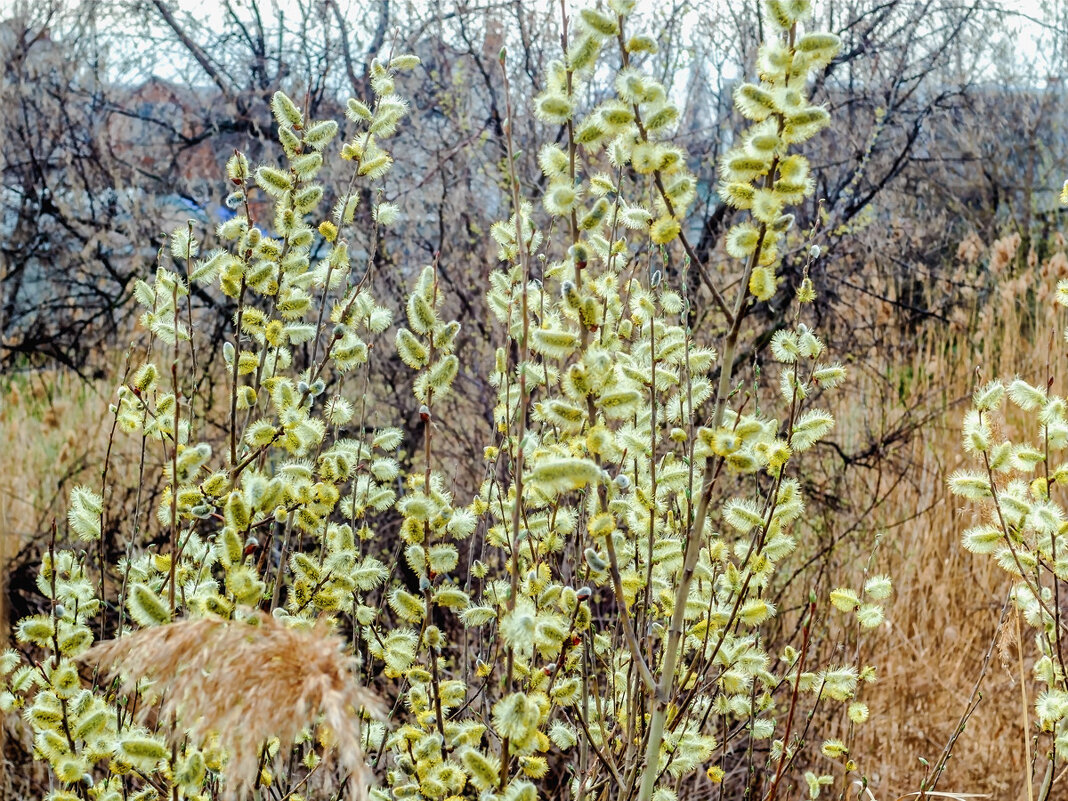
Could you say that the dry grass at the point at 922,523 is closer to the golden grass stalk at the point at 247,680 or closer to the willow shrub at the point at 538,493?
the willow shrub at the point at 538,493

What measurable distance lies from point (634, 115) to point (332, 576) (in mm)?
1000

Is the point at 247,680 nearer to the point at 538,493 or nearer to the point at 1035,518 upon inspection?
the point at 538,493

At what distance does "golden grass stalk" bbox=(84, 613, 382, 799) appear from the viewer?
3.66 feet

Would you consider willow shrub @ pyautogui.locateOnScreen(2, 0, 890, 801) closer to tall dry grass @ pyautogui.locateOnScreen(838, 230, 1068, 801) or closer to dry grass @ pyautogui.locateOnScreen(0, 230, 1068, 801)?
dry grass @ pyautogui.locateOnScreen(0, 230, 1068, 801)

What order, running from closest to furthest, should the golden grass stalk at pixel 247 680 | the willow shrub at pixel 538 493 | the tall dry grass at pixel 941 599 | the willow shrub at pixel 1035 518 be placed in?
the golden grass stalk at pixel 247 680, the willow shrub at pixel 538 493, the willow shrub at pixel 1035 518, the tall dry grass at pixel 941 599

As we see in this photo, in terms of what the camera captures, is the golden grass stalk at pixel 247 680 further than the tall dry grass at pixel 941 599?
No

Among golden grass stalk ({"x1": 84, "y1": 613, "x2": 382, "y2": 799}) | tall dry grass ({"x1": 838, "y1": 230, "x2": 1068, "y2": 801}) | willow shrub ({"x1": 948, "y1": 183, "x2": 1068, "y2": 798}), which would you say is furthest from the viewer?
tall dry grass ({"x1": 838, "y1": 230, "x2": 1068, "y2": 801})

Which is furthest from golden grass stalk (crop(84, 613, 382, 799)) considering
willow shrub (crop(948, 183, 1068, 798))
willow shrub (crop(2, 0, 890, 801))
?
willow shrub (crop(948, 183, 1068, 798))

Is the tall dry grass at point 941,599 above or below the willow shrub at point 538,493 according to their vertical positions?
below

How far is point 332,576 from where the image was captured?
194 centimetres

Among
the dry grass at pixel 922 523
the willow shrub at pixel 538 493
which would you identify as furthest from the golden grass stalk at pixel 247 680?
the dry grass at pixel 922 523

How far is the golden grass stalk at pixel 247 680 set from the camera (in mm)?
1114

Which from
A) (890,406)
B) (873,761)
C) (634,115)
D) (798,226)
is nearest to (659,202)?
(634,115)

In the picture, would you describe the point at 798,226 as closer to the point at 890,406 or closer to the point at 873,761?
the point at 890,406
